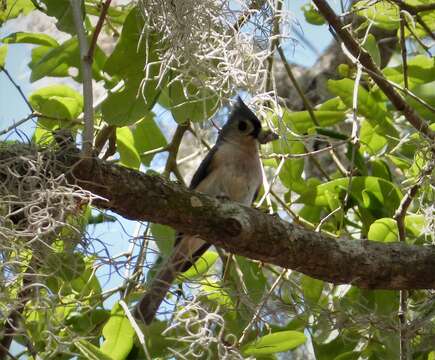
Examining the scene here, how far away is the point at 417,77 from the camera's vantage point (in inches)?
130

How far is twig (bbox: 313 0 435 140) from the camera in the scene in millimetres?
2863

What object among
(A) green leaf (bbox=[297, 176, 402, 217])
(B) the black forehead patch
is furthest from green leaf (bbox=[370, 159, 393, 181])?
(B) the black forehead patch

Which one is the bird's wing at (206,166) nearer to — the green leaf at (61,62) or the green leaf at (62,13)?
the green leaf at (61,62)

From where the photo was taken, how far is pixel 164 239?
284cm

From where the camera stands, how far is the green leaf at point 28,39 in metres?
3.07

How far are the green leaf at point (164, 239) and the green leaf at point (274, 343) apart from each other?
426 mm

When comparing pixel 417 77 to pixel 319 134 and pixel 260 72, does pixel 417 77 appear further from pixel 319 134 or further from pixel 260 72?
pixel 260 72

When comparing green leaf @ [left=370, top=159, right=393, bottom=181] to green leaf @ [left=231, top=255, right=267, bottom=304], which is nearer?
green leaf @ [left=231, top=255, right=267, bottom=304]

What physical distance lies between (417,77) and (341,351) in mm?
1017

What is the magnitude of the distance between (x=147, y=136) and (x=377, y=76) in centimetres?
79

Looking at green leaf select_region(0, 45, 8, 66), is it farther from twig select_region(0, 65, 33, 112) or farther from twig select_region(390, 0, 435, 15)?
twig select_region(390, 0, 435, 15)

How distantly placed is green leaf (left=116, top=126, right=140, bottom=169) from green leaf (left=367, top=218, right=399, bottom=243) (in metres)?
0.78

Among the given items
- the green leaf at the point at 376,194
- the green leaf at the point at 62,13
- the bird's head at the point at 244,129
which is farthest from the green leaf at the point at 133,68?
the bird's head at the point at 244,129

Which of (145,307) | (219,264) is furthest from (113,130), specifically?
(219,264)
